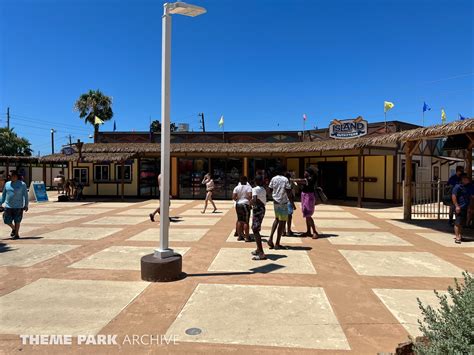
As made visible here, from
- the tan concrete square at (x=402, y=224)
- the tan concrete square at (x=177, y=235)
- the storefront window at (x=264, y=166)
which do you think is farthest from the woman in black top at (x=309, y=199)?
the storefront window at (x=264, y=166)

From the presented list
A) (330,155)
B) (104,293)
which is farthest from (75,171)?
(104,293)

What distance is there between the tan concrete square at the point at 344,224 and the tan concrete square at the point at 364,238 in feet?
2.92

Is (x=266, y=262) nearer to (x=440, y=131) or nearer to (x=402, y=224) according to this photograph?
(x=440, y=131)

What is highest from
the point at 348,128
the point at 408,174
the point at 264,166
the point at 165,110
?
the point at 348,128

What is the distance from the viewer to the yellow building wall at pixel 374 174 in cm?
1817

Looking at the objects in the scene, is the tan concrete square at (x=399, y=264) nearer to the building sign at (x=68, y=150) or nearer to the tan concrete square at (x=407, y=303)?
the tan concrete square at (x=407, y=303)

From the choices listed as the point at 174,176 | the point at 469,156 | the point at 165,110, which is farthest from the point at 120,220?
the point at 469,156

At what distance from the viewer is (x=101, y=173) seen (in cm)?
2108

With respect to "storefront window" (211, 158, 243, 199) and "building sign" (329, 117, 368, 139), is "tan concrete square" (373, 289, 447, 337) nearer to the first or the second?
"building sign" (329, 117, 368, 139)

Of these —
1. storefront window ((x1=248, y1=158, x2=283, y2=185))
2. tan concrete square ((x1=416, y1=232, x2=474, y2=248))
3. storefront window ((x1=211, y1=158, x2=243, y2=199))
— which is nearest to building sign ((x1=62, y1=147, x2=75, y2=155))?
storefront window ((x1=211, y1=158, x2=243, y2=199))

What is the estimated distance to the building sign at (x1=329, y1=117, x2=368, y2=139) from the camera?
56.1 feet

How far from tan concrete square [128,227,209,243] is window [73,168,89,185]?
44.6 ft

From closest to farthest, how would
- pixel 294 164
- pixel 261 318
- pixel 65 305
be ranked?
pixel 261 318
pixel 65 305
pixel 294 164

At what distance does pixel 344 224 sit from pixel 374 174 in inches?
359
